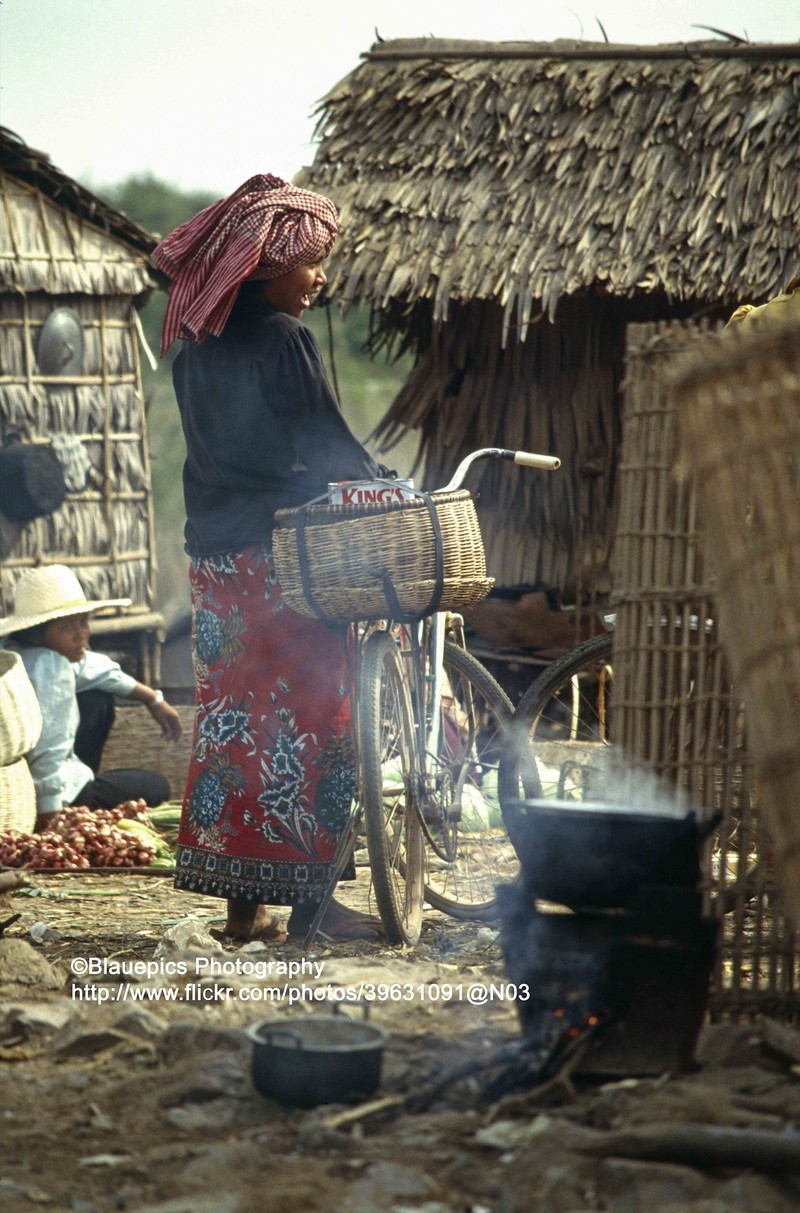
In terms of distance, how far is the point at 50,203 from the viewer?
8.84 m

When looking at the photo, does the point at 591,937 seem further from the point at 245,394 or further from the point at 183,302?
the point at 183,302

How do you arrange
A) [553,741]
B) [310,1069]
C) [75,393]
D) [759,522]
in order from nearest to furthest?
[759,522] → [310,1069] → [553,741] → [75,393]

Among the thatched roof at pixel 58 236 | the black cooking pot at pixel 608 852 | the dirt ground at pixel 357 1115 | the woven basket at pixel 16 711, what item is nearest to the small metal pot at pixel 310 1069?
the dirt ground at pixel 357 1115

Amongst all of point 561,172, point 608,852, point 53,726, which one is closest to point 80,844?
point 53,726

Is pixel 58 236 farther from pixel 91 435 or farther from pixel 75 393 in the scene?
pixel 91 435

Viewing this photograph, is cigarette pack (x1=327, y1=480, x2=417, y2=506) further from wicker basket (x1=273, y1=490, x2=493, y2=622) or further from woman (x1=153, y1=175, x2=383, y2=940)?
woman (x1=153, y1=175, x2=383, y2=940)

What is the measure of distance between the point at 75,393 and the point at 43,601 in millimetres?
2814

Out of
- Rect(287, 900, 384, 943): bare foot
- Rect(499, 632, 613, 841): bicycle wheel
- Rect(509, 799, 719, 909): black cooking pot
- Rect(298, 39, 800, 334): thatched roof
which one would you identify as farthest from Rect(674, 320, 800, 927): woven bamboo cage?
Rect(298, 39, 800, 334): thatched roof

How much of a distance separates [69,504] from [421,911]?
5119 mm

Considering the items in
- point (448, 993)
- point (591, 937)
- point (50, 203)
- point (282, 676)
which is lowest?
point (448, 993)

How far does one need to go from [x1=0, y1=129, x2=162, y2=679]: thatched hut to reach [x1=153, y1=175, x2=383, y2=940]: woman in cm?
445

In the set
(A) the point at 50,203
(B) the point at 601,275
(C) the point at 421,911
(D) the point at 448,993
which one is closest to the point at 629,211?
(B) the point at 601,275

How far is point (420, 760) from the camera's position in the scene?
4.57 metres

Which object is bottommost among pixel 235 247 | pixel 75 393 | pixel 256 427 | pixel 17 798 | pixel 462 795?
pixel 17 798
